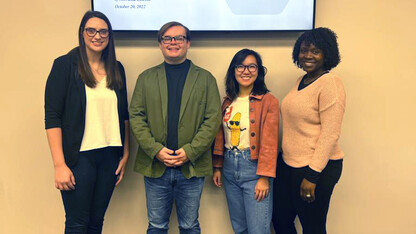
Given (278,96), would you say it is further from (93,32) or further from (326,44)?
(93,32)

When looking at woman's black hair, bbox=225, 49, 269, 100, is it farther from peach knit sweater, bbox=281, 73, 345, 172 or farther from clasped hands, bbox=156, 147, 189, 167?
clasped hands, bbox=156, 147, 189, 167

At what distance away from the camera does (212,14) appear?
1.82 m

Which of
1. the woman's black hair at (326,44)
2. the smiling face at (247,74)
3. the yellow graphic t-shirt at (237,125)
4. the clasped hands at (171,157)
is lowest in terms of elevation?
the clasped hands at (171,157)

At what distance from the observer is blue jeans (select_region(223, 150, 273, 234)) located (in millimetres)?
1489

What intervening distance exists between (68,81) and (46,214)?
47.3 inches

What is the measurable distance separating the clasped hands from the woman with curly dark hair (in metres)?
0.58

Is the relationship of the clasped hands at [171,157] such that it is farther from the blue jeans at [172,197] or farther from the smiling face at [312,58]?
the smiling face at [312,58]

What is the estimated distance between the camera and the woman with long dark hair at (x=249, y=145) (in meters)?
1.49

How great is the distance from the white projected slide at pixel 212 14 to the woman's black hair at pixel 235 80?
1.15 ft

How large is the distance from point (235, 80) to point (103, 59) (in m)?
0.77

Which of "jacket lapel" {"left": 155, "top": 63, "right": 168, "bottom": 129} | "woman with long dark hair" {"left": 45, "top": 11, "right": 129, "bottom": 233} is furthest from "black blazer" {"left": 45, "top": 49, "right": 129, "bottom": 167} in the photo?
"jacket lapel" {"left": 155, "top": 63, "right": 168, "bottom": 129}

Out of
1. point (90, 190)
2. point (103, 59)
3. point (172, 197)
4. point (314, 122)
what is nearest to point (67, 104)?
point (103, 59)

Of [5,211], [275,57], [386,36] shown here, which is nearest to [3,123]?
[5,211]

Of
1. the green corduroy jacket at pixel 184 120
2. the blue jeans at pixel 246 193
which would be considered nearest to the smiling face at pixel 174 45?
the green corduroy jacket at pixel 184 120
